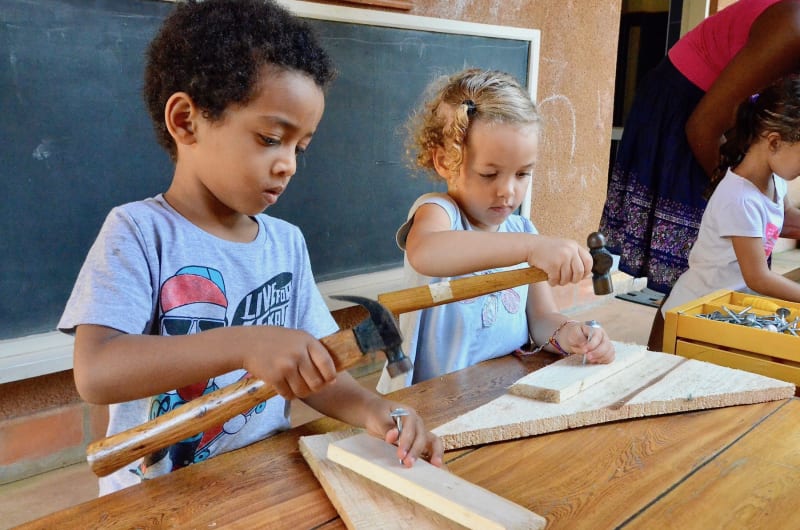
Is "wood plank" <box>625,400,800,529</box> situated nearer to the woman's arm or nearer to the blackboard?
the woman's arm

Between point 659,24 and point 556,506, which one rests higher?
point 659,24

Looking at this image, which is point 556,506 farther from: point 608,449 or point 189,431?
point 189,431

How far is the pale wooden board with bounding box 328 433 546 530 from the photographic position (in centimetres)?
89

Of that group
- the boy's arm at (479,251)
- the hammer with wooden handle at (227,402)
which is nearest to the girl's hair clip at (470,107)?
the boy's arm at (479,251)

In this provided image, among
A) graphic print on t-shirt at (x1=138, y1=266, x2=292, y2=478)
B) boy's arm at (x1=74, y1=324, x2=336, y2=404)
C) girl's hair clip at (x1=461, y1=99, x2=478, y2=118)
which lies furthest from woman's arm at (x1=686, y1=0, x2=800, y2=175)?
boy's arm at (x1=74, y1=324, x2=336, y2=404)

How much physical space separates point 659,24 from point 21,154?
21.0ft

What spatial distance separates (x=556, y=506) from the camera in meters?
0.98

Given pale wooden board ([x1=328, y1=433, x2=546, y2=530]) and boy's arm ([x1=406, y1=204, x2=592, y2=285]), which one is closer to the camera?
pale wooden board ([x1=328, y1=433, x2=546, y2=530])

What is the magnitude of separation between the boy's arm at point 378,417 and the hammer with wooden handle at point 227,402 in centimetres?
19

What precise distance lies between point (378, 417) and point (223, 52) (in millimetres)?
701

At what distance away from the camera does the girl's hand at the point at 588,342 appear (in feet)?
4.87

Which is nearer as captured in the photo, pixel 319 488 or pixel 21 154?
pixel 319 488

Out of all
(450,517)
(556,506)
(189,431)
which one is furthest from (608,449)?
(189,431)

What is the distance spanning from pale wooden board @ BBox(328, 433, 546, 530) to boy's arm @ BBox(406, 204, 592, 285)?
53 cm
